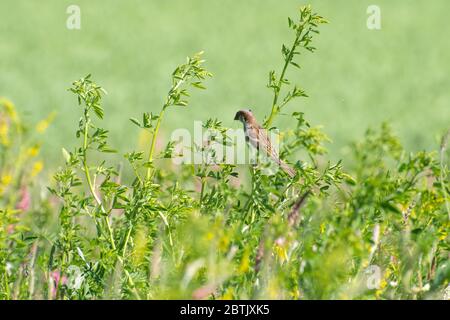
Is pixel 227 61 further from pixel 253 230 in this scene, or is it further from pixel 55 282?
pixel 253 230

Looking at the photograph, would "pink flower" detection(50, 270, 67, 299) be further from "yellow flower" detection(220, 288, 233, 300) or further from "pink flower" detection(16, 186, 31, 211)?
"yellow flower" detection(220, 288, 233, 300)

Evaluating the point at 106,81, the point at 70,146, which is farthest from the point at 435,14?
the point at 70,146

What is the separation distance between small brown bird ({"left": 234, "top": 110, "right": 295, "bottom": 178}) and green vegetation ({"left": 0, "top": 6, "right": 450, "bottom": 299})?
0.06 m

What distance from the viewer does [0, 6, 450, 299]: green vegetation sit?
10.1ft

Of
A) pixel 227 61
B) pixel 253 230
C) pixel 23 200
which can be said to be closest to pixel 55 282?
pixel 23 200

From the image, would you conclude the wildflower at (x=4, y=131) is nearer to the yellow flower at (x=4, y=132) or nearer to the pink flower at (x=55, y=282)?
the yellow flower at (x=4, y=132)

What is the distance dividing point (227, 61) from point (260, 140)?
615 inches

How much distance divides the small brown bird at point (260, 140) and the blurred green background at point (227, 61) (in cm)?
857

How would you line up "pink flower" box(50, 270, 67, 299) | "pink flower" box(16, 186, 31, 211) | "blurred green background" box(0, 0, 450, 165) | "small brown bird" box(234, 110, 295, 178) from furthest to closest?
"blurred green background" box(0, 0, 450, 165) < "pink flower" box(16, 186, 31, 211) < "small brown bird" box(234, 110, 295, 178) < "pink flower" box(50, 270, 67, 299)

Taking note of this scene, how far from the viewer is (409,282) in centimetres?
346

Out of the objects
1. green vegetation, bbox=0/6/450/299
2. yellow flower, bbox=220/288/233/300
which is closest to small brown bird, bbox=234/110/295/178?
green vegetation, bbox=0/6/450/299

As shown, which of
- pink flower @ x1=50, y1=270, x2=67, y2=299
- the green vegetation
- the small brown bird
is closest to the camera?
the green vegetation

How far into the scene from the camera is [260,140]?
14.0 ft
